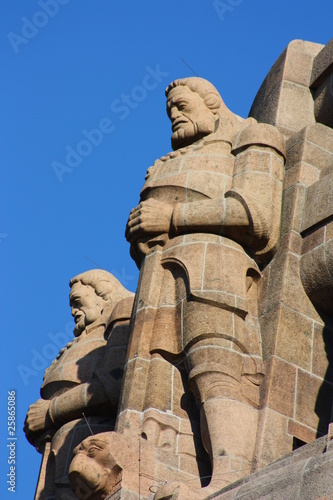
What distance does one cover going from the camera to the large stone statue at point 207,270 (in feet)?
40.5

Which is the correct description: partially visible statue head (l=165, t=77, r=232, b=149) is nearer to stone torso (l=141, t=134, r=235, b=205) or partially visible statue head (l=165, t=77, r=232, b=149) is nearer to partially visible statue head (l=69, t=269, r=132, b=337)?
stone torso (l=141, t=134, r=235, b=205)

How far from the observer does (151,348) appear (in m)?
13.1

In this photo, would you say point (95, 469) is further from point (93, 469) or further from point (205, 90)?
point (205, 90)

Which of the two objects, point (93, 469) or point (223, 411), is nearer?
point (93, 469)

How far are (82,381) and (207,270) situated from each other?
108 inches

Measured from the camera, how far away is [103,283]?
54.9ft

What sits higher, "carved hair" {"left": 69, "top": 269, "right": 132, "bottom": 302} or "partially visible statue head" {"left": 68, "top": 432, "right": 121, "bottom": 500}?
"carved hair" {"left": 69, "top": 269, "right": 132, "bottom": 302}

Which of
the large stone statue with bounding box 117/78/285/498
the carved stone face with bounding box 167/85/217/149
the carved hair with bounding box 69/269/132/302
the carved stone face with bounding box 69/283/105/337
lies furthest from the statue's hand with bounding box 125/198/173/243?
the carved hair with bounding box 69/269/132/302

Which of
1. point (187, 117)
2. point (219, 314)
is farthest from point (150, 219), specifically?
point (187, 117)

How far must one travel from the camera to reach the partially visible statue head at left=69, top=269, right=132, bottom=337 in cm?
1639

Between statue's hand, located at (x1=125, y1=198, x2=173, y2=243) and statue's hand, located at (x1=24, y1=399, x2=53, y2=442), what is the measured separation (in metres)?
2.53

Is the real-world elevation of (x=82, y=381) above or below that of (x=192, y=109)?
below

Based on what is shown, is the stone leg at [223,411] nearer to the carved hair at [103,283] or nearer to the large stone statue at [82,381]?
the large stone statue at [82,381]

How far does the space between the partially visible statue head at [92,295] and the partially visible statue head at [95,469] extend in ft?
15.2
